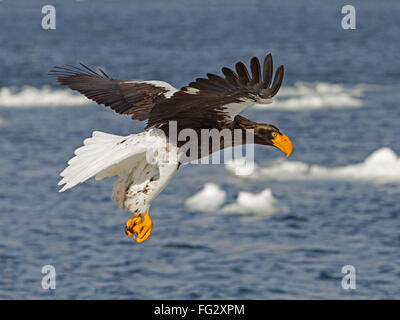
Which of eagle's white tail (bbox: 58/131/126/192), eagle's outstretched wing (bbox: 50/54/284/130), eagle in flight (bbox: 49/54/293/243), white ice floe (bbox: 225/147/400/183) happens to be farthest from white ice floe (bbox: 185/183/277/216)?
eagle in flight (bbox: 49/54/293/243)

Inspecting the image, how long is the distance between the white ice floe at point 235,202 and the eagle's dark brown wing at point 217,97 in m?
37.7

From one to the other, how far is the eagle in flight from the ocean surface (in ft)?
111

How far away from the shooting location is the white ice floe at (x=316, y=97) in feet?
216

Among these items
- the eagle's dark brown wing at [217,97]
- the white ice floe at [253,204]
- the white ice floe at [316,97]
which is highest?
the white ice floe at [316,97]

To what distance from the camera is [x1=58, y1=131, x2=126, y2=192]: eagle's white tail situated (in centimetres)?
723

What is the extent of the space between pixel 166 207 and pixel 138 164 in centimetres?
4176

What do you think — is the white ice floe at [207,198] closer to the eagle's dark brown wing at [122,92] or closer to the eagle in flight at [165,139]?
the eagle's dark brown wing at [122,92]

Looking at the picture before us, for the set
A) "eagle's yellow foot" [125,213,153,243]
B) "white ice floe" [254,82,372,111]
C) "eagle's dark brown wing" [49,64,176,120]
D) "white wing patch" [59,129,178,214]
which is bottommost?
"eagle's yellow foot" [125,213,153,243]

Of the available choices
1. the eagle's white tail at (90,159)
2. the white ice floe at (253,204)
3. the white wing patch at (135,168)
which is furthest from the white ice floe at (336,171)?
the white wing patch at (135,168)

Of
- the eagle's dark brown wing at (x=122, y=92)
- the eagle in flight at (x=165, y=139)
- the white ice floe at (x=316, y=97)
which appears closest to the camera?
the eagle in flight at (x=165, y=139)

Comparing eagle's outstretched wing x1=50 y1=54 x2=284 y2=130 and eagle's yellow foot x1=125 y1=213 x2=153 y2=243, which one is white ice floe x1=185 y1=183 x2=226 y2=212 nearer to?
eagle's outstretched wing x1=50 y1=54 x2=284 y2=130
